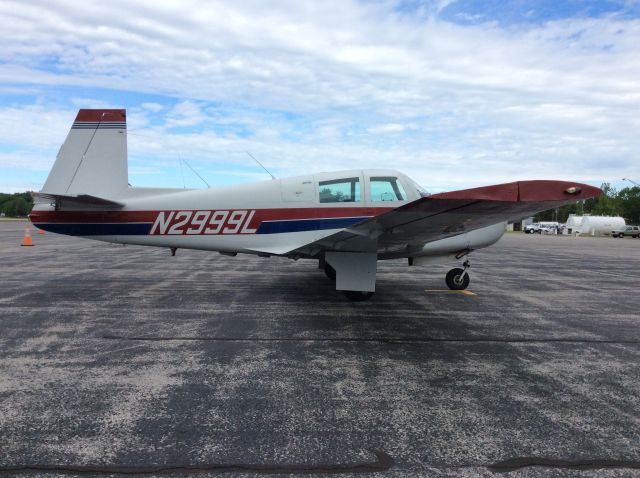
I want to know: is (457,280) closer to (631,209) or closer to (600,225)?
(600,225)

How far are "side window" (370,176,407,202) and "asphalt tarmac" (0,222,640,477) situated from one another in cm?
188

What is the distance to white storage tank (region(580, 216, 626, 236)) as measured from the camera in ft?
197

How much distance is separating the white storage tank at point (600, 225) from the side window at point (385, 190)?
6226 centimetres

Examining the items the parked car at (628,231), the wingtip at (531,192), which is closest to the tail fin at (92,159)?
the wingtip at (531,192)

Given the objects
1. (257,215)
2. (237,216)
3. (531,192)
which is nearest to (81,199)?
(237,216)

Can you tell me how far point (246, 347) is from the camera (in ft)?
16.8

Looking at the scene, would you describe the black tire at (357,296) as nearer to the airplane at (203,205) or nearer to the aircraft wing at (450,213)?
the airplane at (203,205)

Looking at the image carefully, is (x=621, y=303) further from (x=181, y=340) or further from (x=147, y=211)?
(x=147, y=211)

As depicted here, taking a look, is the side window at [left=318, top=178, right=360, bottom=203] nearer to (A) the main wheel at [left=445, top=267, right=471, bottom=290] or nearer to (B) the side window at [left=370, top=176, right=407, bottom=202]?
(B) the side window at [left=370, top=176, right=407, bottom=202]

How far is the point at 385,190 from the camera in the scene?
8.27 m

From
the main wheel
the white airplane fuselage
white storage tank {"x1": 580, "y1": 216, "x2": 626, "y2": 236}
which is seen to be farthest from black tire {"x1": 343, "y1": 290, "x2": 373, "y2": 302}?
white storage tank {"x1": 580, "y1": 216, "x2": 626, "y2": 236}

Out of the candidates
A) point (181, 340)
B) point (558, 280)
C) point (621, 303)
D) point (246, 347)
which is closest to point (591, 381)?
point (246, 347)

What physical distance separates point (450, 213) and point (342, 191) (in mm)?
3271

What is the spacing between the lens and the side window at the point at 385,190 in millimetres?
8227
